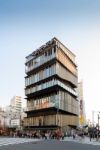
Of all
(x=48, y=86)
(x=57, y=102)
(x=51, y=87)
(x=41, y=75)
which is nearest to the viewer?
(x=57, y=102)

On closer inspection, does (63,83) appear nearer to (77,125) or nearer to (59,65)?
(59,65)

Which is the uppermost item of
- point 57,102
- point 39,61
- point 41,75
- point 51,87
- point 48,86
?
point 39,61

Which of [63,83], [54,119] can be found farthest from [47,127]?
[63,83]

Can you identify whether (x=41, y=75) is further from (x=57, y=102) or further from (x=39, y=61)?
(x=57, y=102)

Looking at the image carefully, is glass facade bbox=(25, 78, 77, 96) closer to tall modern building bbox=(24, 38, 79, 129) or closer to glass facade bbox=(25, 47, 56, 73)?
tall modern building bbox=(24, 38, 79, 129)

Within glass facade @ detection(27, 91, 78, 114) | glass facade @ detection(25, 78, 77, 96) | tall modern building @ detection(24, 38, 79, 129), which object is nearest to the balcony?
tall modern building @ detection(24, 38, 79, 129)

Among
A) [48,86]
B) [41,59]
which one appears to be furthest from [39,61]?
[48,86]

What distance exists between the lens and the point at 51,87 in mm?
95250

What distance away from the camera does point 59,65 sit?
315 ft

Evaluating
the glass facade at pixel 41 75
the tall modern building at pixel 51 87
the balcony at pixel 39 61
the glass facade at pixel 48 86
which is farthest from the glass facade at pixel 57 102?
the balcony at pixel 39 61

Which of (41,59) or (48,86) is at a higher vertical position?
(41,59)

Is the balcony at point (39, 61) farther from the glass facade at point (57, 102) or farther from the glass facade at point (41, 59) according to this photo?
the glass facade at point (57, 102)

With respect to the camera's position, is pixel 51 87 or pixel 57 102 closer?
pixel 57 102

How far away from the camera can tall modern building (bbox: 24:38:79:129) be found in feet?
308
